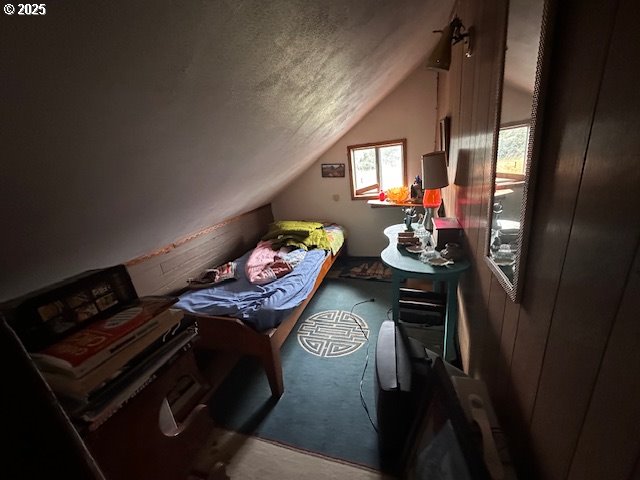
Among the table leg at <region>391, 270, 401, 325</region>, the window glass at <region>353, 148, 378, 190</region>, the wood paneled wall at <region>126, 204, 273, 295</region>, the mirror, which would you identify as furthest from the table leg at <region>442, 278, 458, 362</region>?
the window glass at <region>353, 148, 378, 190</region>

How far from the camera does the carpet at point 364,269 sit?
334 centimetres

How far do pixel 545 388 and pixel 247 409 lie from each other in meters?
1.63

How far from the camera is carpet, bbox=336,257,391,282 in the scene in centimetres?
334

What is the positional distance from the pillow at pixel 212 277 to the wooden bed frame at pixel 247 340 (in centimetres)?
52

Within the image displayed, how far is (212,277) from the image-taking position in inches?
94.8

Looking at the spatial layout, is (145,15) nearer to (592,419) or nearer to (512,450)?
(592,419)

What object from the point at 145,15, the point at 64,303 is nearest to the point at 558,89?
the point at 145,15

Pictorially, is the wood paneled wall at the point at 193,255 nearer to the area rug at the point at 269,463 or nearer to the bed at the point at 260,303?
the bed at the point at 260,303

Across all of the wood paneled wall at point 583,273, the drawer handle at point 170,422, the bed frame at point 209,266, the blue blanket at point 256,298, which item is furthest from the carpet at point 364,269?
the drawer handle at point 170,422

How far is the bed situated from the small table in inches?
29.1

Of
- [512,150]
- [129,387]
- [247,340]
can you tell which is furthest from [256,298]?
[512,150]

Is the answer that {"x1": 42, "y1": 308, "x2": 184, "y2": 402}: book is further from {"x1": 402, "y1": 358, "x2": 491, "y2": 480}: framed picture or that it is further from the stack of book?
{"x1": 402, "y1": 358, "x2": 491, "y2": 480}: framed picture

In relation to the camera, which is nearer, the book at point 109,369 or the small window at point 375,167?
the book at point 109,369

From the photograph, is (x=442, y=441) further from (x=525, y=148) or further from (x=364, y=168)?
(x=364, y=168)
